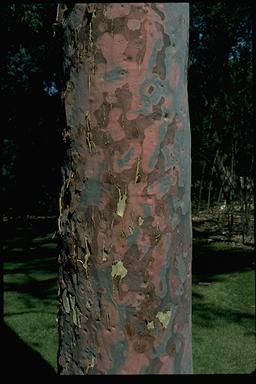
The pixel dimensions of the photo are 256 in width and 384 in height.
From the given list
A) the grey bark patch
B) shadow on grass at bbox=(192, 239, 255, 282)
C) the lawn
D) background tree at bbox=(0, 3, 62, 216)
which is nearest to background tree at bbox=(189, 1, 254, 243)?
shadow on grass at bbox=(192, 239, 255, 282)

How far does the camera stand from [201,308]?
6137mm

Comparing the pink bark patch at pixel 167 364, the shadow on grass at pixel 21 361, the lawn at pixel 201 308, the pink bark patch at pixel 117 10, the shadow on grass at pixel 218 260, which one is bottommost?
the shadow on grass at pixel 21 361

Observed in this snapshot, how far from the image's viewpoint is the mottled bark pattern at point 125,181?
4.66ft

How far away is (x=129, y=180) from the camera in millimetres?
1441

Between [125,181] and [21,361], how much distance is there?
381cm

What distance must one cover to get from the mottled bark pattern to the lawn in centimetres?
318

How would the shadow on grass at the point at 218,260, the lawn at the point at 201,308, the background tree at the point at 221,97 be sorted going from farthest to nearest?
the background tree at the point at 221,97
the shadow on grass at the point at 218,260
the lawn at the point at 201,308

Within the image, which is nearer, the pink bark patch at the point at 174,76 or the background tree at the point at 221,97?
the pink bark patch at the point at 174,76

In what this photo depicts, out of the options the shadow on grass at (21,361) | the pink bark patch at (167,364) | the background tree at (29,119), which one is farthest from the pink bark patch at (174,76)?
the background tree at (29,119)

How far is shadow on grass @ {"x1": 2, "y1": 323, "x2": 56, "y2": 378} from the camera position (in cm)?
448

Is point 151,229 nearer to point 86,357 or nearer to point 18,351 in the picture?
point 86,357

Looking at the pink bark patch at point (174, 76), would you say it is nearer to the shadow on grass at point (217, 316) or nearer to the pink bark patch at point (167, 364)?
the pink bark patch at point (167, 364)

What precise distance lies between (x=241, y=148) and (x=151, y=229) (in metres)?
8.38

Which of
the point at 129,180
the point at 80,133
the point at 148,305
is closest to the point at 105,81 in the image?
the point at 80,133
